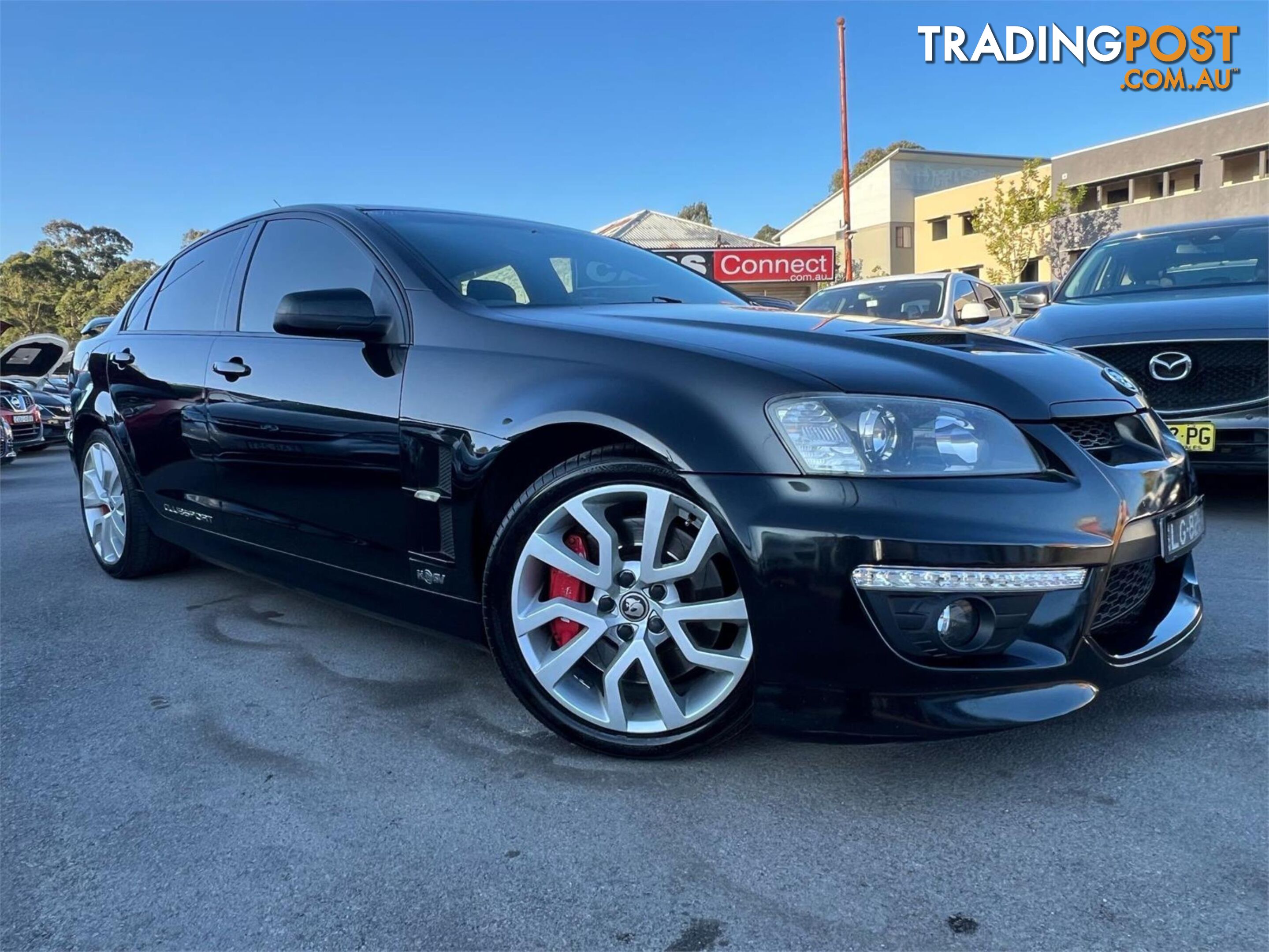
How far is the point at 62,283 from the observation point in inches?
1903

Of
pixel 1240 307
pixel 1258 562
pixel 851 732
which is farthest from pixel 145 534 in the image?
pixel 1240 307

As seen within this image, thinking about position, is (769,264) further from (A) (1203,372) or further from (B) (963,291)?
(A) (1203,372)

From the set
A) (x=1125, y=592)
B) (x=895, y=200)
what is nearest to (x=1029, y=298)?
(x=1125, y=592)

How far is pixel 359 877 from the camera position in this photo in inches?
69.7

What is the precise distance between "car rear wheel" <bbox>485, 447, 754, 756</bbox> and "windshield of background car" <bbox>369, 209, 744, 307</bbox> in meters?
0.79

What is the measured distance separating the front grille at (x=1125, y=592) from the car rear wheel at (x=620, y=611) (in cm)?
80

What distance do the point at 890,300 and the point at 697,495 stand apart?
6497mm

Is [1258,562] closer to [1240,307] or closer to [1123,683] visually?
[1240,307]

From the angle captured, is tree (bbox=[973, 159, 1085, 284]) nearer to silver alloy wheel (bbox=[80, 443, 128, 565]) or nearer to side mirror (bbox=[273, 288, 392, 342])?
silver alloy wheel (bbox=[80, 443, 128, 565])

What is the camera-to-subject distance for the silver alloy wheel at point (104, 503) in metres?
4.11

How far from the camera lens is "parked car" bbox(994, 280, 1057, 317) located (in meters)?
5.52

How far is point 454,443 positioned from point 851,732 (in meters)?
1.22

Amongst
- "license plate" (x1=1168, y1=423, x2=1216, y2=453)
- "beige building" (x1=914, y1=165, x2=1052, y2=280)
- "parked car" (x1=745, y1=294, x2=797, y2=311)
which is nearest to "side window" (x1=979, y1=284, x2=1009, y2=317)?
"license plate" (x1=1168, y1=423, x2=1216, y2=453)

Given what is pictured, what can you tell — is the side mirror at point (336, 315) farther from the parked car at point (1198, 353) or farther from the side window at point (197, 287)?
the parked car at point (1198, 353)
